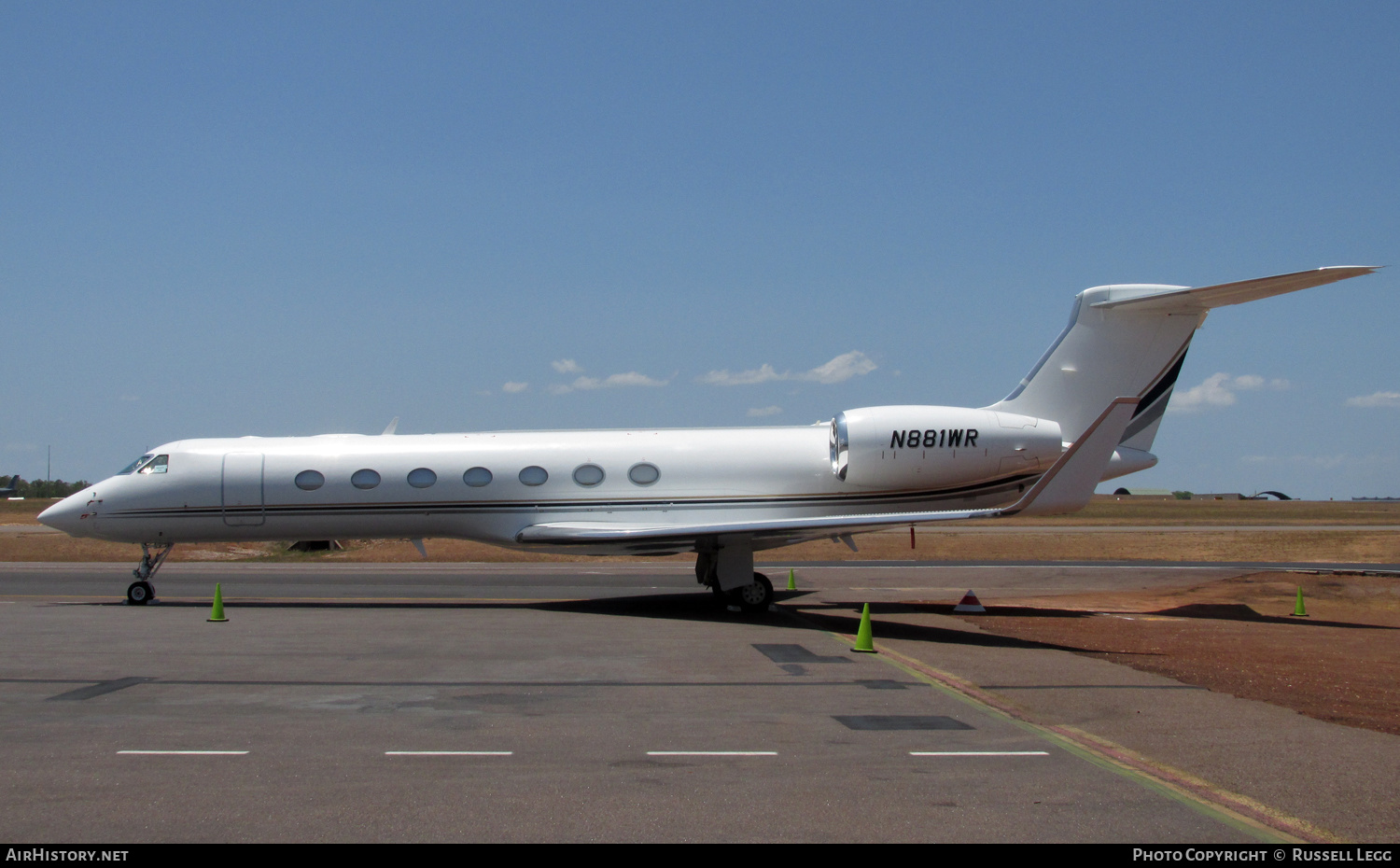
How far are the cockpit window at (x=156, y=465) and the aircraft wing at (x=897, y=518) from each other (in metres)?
6.56

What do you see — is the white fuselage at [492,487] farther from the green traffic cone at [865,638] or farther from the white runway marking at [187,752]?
the white runway marking at [187,752]

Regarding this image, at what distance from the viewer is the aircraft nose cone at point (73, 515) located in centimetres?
1872

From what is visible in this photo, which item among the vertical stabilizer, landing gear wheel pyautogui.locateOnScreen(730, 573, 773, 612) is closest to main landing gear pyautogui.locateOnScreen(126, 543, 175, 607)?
landing gear wheel pyautogui.locateOnScreen(730, 573, 773, 612)

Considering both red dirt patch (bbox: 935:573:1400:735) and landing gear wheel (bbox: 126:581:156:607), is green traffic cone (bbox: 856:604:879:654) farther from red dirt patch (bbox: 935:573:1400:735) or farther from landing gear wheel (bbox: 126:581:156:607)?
landing gear wheel (bbox: 126:581:156:607)

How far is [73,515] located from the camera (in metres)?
18.8

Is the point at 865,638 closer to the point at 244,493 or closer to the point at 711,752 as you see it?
the point at 711,752

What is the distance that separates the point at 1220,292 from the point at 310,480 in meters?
15.5

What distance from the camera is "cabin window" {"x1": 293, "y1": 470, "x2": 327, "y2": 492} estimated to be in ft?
60.6

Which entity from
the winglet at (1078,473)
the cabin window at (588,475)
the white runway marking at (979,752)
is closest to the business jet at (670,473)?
the cabin window at (588,475)

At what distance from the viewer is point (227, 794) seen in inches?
240

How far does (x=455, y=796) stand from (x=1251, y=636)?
12736mm

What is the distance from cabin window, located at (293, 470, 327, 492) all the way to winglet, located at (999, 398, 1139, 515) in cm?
1158

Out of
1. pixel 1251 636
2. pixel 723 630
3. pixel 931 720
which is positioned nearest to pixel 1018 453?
pixel 1251 636

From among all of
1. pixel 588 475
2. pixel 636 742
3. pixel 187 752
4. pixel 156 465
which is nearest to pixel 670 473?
pixel 588 475
